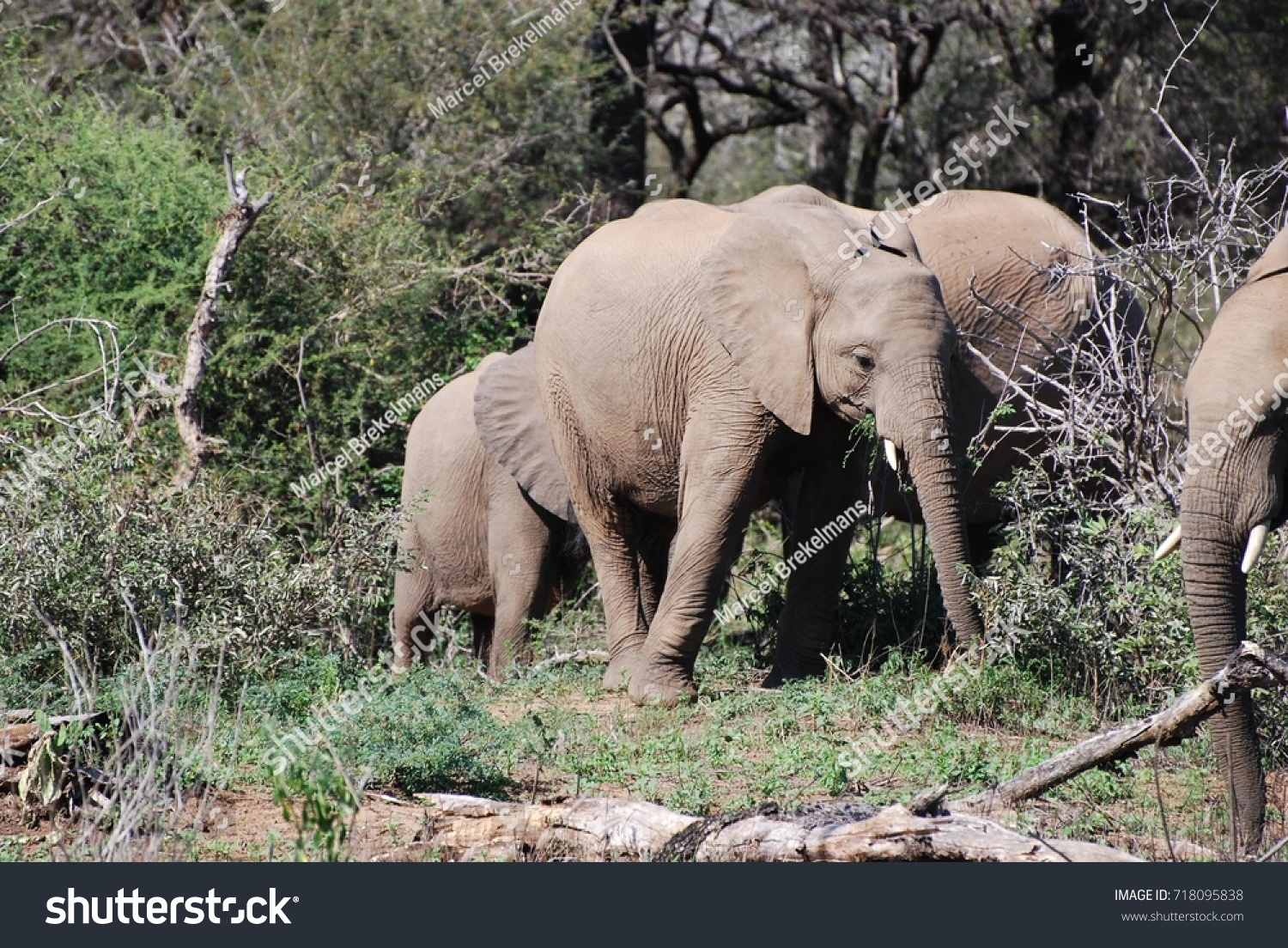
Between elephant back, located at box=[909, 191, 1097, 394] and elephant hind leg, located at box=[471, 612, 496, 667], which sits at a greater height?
elephant back, located at box=[909, 191, 1097, 394]

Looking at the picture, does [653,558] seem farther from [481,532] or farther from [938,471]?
[938,471]

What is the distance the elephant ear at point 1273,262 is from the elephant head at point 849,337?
6.35ft

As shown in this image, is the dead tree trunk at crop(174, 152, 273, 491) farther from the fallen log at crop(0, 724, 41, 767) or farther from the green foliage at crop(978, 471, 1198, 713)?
the green foliage at crop(978, 471, 1198, 713)

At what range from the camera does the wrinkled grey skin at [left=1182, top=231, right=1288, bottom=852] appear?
562cm

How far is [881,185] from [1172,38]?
359cm

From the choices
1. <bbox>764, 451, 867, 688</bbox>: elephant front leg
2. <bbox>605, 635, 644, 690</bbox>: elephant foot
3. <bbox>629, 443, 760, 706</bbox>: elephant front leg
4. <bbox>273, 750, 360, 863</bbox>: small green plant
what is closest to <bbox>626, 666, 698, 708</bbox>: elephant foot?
<bbox>629, 443, 760, 706</bbox>: elephant front leg

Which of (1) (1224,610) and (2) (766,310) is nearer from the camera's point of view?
(1) (1224,610)

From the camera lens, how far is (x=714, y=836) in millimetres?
5652

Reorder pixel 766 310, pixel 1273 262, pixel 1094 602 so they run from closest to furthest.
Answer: pixel 1273 262
pixel 1094 602
pixel 766 310

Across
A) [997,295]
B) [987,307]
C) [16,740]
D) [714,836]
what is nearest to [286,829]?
[16,740]

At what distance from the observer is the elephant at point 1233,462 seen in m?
5.62

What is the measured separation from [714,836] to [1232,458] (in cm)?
211

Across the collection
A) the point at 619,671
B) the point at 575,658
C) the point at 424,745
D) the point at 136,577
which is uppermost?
the point at 136,577

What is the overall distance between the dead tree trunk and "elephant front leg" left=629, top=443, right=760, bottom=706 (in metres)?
2.69
